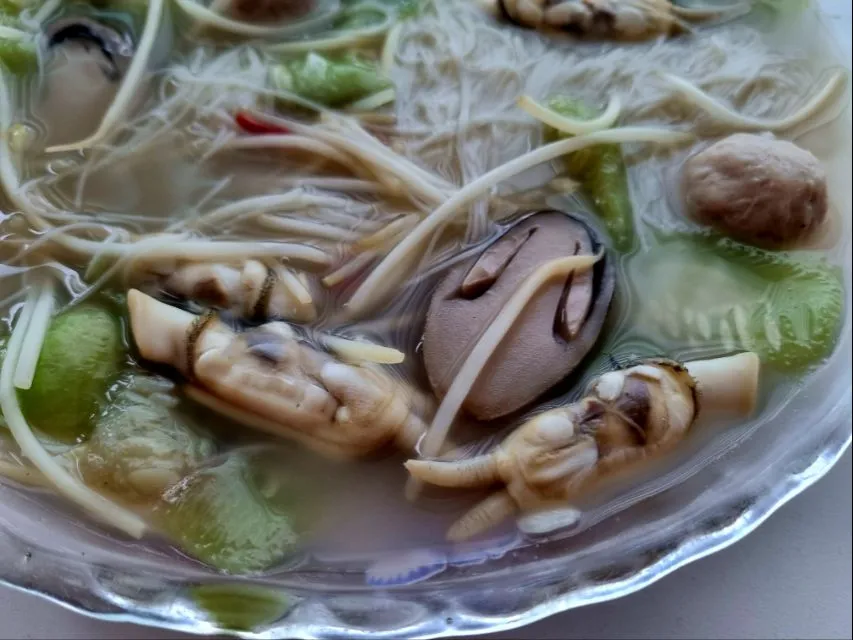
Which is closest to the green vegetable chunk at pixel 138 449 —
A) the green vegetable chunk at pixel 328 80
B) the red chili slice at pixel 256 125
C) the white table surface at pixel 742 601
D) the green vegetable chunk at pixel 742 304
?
the white table surface at pixel 742 601

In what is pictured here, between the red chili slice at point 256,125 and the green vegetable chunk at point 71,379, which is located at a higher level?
the red chili slice at point 256,125

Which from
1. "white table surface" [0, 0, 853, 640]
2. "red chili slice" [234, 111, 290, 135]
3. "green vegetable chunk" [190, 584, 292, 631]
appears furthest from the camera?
"red chili slice" [234, 111, 290, 135]

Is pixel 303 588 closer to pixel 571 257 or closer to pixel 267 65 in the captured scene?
pixel 571 257

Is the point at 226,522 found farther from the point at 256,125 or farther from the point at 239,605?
the point at 256,125

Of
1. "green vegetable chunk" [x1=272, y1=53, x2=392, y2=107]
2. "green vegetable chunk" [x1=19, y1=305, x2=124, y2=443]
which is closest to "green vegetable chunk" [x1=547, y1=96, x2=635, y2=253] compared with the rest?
"green vegetable chunk" [x1=272, y1=53, x2=392, y2=107]

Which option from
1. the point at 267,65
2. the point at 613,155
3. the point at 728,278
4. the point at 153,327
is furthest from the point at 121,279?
the point at 728,278

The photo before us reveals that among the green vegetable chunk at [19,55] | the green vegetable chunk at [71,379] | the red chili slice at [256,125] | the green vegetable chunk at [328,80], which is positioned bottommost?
the green vegetable chunk at [71,379]

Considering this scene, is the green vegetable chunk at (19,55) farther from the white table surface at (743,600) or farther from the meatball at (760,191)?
the meatball at (760,191)

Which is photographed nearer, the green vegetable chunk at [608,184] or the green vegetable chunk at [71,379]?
the green vegetable chunk at [71,379]

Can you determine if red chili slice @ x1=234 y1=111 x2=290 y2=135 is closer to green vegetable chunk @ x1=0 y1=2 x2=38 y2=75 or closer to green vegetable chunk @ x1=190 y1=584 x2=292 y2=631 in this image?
green vegetable chunk @ x1=0 y1=2 x2=38 y2=75
